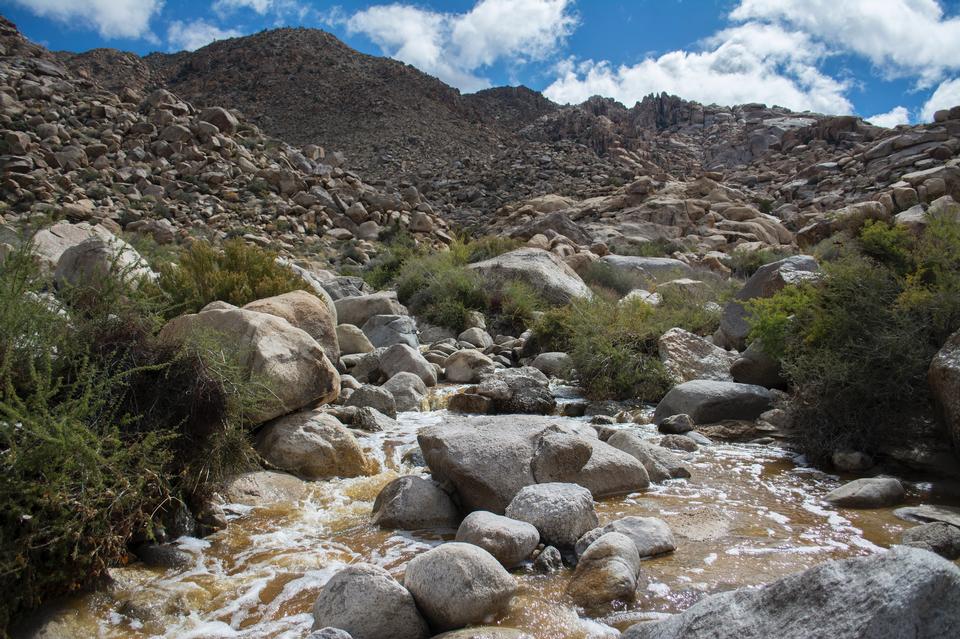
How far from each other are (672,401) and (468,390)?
9.32 feet

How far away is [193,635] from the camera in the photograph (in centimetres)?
368

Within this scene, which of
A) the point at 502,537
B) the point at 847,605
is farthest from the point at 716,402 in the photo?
the point at 847,605

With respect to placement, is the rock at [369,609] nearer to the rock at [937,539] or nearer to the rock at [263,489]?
the rock at [263,489]

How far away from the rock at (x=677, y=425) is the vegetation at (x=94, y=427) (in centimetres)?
503

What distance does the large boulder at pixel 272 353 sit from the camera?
6.11 metres

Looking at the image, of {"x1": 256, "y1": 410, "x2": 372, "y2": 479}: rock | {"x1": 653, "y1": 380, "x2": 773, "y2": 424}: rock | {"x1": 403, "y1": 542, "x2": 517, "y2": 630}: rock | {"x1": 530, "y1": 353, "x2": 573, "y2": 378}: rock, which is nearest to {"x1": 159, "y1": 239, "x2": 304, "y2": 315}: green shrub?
{"x1": 256, "y1": 410, "x2": 372, "y2": 479}: rock

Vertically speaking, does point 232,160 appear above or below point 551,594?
above

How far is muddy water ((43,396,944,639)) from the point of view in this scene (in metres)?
3.79

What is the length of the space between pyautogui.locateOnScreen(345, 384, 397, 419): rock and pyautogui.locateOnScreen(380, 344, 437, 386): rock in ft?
5.19

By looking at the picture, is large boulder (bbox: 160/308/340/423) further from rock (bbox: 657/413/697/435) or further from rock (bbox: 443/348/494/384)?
rock (bbox: 443/348/494/384)

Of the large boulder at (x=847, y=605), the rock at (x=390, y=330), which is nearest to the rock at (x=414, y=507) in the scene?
the large boulder at (x=847, y=605)

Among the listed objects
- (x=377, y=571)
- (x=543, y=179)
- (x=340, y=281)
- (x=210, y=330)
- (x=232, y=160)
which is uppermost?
(x=543, y=179)

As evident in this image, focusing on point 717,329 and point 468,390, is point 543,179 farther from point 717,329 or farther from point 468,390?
point 468,390

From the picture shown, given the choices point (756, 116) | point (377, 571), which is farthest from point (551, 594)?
point (756, 116)
